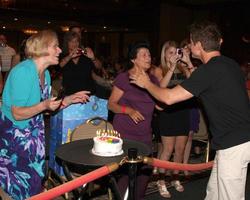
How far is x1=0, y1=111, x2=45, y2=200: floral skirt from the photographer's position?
2.60 m

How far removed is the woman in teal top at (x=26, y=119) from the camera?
8.23 feet

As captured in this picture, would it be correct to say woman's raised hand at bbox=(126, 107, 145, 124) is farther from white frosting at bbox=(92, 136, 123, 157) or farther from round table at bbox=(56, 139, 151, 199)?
white frosting at bbox=(92, 136, 123, 157)

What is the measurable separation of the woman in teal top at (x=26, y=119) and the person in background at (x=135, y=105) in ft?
2.61

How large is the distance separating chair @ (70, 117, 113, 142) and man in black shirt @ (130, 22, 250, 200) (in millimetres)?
808

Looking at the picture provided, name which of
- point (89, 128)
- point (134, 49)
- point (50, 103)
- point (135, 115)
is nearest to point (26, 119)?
point (50, 103)

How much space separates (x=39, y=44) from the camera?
2689 mm

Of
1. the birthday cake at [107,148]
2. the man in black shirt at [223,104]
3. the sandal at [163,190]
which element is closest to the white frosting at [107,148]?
the birthday cake at [107,148]

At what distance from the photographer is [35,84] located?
258 centimetres

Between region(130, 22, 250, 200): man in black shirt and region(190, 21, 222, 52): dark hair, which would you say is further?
region(190, 21, 222, 52): dark hair

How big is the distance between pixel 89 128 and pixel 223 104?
51.3 inches

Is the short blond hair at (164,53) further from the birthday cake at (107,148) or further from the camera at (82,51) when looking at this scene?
the birthday cake at (107,148)

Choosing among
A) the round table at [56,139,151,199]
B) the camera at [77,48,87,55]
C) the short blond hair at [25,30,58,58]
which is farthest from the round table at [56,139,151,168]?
the camera at [77,48,87,55]

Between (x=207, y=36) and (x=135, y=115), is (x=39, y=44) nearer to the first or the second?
(x=135, y=115)

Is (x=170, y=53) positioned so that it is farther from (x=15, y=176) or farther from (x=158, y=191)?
(x=15, y=176)
